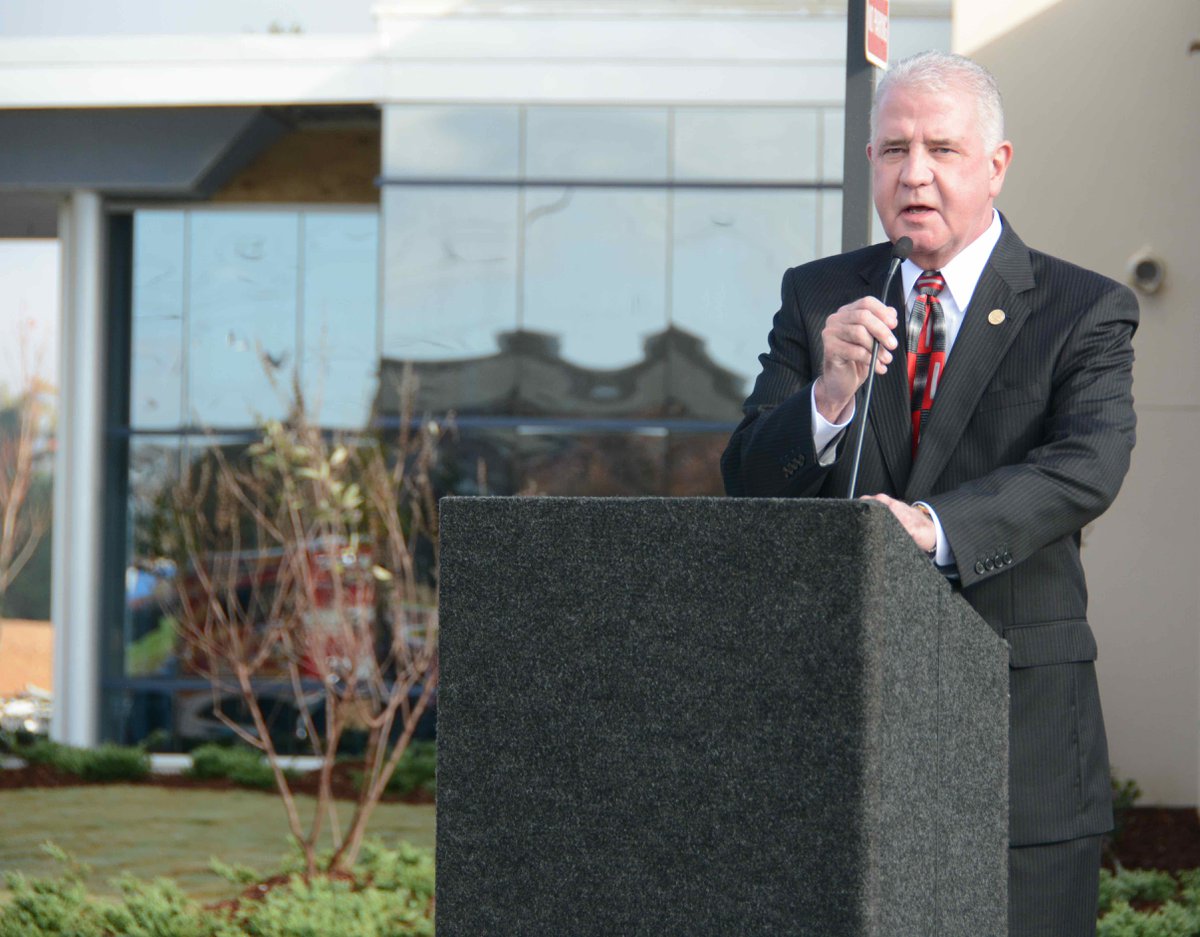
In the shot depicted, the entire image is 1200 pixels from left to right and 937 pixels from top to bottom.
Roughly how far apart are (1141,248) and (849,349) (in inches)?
287

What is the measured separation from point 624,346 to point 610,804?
468 inches

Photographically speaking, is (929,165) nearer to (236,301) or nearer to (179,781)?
(179,781)

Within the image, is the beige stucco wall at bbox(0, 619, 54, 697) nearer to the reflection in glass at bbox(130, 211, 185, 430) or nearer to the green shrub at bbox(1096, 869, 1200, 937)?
the reflection in glass at bbox(130, 211, 185, 430)

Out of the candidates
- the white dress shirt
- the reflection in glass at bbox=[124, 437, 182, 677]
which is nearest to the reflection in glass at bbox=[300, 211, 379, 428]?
the reflection in glass at bbox=[124, 437, 182, 677]

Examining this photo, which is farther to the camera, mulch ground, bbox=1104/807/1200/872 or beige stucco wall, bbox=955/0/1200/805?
beige stucco wall, bbox=955/0/1200/805

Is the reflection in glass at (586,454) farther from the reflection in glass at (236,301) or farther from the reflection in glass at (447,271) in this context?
the reflection in glass at (236,301)

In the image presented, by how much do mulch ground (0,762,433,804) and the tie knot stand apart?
9.90 meters

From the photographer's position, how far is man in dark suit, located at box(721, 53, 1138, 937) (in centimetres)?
212

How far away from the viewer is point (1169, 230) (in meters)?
8.67

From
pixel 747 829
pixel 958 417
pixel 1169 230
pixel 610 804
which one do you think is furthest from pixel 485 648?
pixel 1169 230

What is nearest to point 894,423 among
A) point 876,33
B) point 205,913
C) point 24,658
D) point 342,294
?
point 876,33

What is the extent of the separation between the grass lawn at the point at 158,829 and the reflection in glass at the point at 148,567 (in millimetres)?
2575

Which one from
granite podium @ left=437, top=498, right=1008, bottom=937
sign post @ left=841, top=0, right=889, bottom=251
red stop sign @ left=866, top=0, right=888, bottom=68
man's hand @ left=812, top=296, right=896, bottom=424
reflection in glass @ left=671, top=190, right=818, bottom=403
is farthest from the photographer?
reflection in glass @ left=671, top=190, right=818, bottom=403

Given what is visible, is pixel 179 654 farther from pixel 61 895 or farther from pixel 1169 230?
pixel 1169 230
